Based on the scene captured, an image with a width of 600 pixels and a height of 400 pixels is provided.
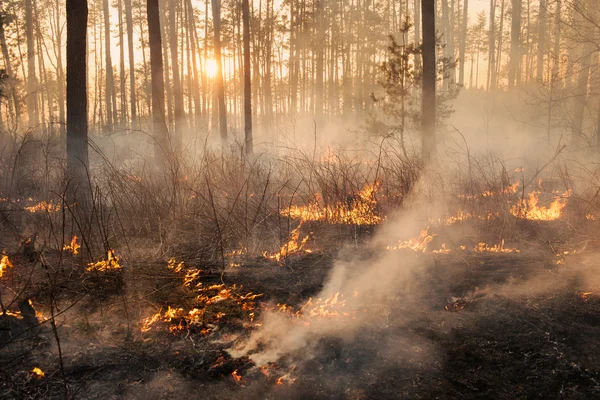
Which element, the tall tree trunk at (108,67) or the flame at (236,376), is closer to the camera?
the flame at (236,376)

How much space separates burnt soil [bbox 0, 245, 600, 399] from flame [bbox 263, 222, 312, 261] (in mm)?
1002

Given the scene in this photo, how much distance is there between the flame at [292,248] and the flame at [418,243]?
1.19 m

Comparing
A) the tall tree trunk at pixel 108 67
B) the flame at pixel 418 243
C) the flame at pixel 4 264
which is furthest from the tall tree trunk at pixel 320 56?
the flame at pixel 4 264

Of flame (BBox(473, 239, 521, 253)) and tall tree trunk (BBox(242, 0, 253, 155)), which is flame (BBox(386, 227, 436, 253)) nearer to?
flame (BBox(473, 239, 521, 253))

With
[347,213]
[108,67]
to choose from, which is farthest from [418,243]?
[108,67]

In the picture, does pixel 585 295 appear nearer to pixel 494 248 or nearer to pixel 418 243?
pixel 494 248

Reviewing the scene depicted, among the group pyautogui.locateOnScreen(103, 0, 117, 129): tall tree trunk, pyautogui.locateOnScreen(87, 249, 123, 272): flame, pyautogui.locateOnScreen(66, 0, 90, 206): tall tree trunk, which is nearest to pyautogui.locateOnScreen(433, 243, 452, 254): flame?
pyautogui.locateOnScreen(87, 249, 123, 272): flame

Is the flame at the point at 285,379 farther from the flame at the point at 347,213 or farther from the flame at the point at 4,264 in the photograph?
the flame at the point at 347,213

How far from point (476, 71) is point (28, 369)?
47.1m

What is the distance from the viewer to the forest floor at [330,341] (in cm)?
241

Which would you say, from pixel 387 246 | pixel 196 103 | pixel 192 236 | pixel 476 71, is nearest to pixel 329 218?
pixel 387 246

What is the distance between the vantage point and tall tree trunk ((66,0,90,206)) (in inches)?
218

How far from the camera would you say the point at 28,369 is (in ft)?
8.25

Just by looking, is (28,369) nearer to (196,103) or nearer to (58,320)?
(58,320)
